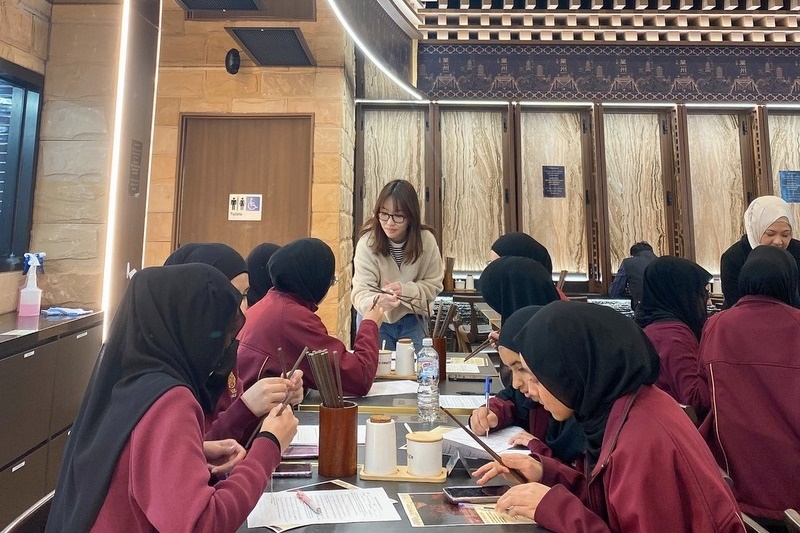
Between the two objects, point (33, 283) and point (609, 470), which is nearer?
point (609, 470)

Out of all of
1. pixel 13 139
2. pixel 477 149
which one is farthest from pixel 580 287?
pixel 13 139

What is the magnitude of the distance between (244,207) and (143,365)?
315 centimetres

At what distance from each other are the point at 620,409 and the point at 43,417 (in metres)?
2.38

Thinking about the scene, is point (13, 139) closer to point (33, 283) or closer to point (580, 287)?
point (33, 283)

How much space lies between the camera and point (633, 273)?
14.2ft

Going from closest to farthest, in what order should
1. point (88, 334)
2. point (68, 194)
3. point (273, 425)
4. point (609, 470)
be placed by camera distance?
point (609, 470) → point (273, 425) → point (88, 334) → point (68, 194)

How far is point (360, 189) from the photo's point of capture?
4684 mm

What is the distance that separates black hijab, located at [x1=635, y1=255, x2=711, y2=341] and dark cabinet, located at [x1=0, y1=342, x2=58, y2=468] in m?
2.55

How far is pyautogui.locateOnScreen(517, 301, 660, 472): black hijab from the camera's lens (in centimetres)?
101

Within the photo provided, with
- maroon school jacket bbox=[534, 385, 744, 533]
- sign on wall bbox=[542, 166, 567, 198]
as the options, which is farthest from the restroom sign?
maroon school jacket bbox=[534, 385, 744, 533]

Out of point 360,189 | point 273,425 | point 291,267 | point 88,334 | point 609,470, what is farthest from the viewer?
point 360,189

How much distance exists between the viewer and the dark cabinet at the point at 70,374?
2.37 m

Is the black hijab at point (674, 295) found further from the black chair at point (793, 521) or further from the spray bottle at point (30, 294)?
the spray bottle at point (30, 294)

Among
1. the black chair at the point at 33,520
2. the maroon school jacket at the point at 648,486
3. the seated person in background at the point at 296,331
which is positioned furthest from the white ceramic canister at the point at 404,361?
the black chair at the point at 33,520
